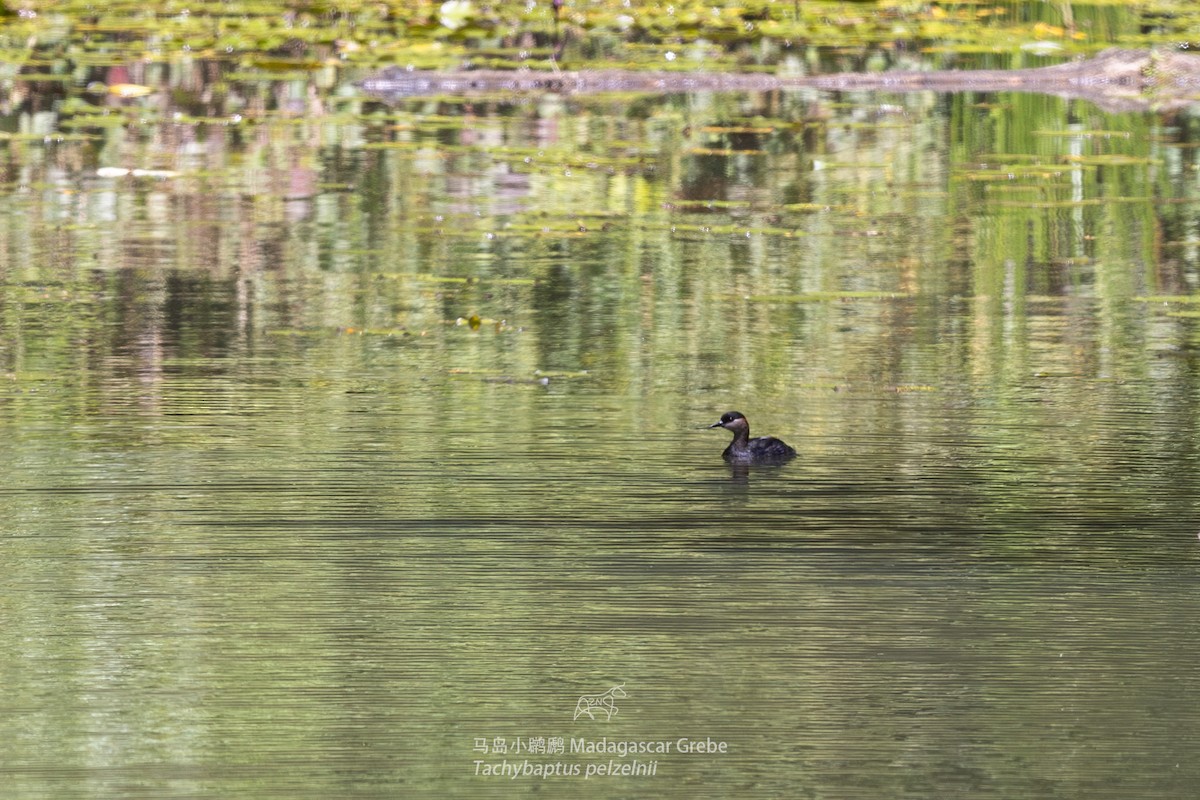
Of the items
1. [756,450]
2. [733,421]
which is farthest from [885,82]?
[756,450]

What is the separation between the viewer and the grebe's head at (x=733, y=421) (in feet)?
24.9

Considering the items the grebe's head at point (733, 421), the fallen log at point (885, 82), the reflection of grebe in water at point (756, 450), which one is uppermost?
the fallen log at point (885, 82)

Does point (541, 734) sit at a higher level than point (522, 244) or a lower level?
lower

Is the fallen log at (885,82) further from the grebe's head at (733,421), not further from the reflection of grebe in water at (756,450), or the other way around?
the reflection of grebe in water at (756,450)

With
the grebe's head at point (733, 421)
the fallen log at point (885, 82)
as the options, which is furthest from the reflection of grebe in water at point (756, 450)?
the fallen log at point (885, 82)

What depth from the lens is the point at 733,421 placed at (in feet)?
25.1

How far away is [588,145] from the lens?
1403 centimetres

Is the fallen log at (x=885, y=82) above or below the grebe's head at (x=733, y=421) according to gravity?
above

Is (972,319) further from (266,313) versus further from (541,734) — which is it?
(541,734)

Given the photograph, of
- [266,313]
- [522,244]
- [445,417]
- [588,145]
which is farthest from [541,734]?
[588,145]

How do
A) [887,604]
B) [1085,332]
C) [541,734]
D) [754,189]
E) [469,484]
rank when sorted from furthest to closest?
[754,189] < [1085,332] < [469,484] < [887,604] < [541,734]

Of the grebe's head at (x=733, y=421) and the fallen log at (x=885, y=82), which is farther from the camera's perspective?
the fallen log at (x=885, y=82)

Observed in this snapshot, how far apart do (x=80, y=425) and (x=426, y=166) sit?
5820 mm

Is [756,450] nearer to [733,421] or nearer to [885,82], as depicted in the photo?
[733,421]
